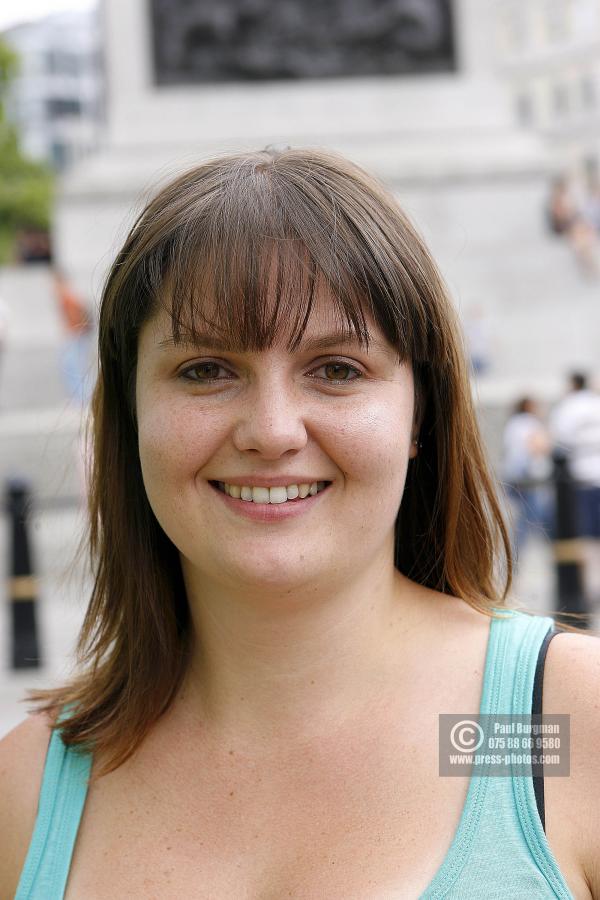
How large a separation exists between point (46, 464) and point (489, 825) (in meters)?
3.70

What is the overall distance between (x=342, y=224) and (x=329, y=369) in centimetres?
22

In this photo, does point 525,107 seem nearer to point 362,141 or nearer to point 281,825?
point 362,141

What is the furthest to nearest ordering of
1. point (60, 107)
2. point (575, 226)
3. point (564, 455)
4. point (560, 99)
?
point (60, 107), point (560, 99), point (575, 226), point (564, 455)

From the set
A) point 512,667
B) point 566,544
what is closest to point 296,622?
point 512,667

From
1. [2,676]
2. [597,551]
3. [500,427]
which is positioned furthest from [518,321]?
[2,676]

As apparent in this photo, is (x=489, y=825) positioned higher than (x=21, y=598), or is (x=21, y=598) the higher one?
(x=21, y=598)

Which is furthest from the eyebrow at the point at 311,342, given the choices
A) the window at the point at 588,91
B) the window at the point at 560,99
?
the window at the point at 560,99

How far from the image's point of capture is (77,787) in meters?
2.20

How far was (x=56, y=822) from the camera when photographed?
2.15 metres

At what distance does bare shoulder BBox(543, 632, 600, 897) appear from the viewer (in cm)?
190

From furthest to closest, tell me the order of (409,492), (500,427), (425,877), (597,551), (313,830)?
(500,427)
(597,551)
(409,492)
(313,830)
(425,877)

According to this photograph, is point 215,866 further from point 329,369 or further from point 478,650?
point 329,369

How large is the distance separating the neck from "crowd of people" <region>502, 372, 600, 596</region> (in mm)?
5998

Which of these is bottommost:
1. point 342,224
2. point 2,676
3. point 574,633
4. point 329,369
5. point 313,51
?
point 2,676
